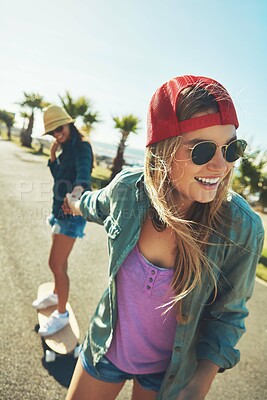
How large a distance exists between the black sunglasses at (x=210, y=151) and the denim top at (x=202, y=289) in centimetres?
24

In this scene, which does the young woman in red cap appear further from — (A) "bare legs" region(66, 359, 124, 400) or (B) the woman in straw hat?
(B) the woman in straw hat

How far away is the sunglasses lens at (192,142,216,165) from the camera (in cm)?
117

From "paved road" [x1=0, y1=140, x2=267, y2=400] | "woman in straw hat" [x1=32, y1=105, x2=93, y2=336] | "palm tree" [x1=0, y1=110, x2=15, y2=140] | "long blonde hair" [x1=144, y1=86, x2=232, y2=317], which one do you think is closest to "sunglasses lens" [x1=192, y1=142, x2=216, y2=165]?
"long blonde hair" [x1=144, y1=86, x2=232, y2=317]

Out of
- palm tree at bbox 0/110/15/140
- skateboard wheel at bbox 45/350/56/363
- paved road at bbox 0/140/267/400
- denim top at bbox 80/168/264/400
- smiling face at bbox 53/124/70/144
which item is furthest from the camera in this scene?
palm tree at bbox 0/110/15/140

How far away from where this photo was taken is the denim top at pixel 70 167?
272 centimetres

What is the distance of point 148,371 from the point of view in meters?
1.52

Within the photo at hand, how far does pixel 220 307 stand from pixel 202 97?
0.98m

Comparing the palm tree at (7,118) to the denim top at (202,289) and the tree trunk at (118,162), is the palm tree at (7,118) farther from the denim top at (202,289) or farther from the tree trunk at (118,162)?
the denim top at (202,289)

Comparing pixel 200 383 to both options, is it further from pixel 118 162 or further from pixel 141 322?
pixel 118 162

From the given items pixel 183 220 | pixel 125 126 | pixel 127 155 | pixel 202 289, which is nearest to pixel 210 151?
pixel 183 220

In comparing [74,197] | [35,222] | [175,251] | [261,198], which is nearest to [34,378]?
[74,197]

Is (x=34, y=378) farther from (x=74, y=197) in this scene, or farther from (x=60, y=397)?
(x=74, y=197)

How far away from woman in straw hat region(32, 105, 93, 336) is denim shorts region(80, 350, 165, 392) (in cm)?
139

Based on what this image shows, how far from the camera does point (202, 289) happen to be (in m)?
1.38
